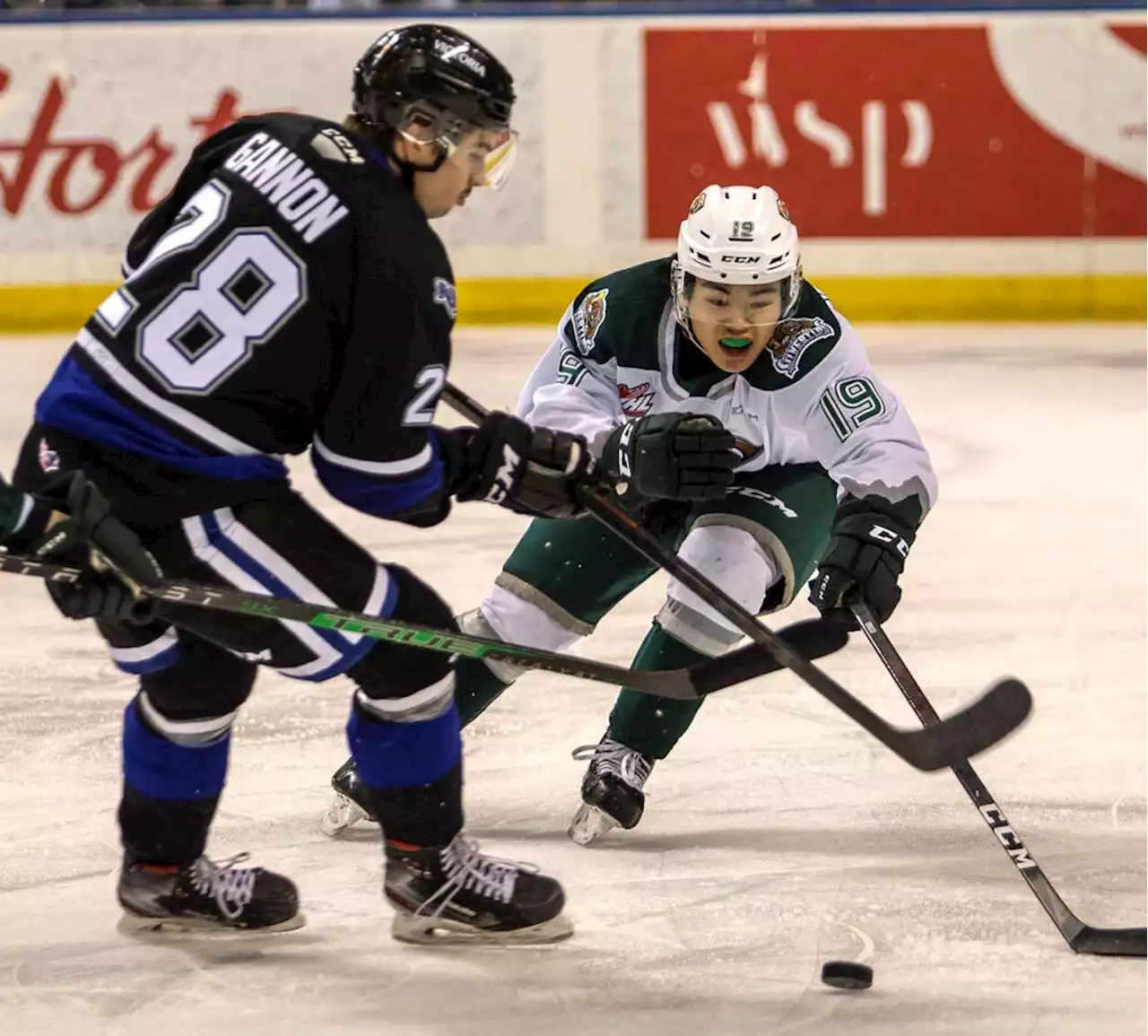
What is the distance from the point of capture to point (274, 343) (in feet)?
6.50

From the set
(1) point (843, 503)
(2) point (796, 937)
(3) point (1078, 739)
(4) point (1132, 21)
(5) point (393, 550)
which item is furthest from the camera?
(4) point (1132, 21)

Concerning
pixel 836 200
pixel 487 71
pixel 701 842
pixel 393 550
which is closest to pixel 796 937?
pixel 701 842

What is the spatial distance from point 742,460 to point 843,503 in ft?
0.65

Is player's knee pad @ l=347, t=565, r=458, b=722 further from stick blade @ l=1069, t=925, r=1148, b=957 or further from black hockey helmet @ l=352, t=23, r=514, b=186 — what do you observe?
stick blade @ l=1069, t=925, r=1148, b=957

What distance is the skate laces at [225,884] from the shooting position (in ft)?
7.48

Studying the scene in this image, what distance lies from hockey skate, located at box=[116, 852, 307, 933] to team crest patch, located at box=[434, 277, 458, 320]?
72 cm

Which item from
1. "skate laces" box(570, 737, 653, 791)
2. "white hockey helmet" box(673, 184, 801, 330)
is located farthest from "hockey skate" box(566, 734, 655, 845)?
"white hockey helmet" box(673, 184, 801, 330)

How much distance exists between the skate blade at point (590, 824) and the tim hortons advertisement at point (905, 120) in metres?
4.65

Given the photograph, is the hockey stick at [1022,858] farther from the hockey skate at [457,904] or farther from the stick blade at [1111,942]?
the hockey skate at [457,904]

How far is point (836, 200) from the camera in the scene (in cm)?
699

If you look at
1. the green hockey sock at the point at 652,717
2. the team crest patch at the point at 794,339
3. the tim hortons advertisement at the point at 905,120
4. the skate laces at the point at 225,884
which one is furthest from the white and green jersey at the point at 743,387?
the tim hortons advertisement at the point at 905,120

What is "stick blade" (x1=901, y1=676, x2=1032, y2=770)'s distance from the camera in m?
2.21


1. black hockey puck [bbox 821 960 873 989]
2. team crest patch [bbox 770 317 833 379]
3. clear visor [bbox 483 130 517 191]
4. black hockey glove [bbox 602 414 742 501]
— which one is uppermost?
clear visor [bbox 483 130 517 191]

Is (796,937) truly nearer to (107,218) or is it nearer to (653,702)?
(653,702)
